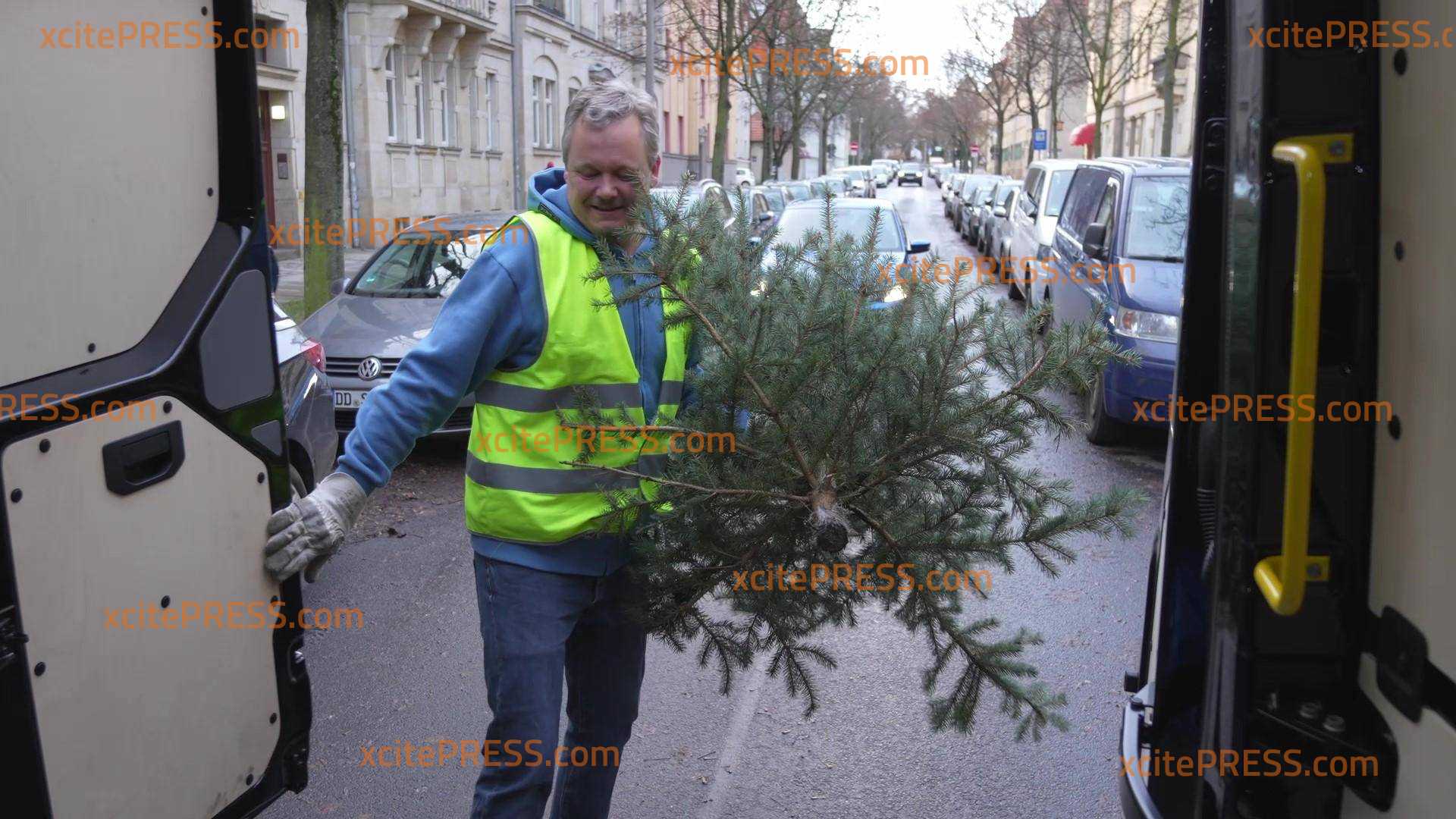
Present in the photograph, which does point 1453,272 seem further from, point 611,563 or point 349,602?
point 349,602

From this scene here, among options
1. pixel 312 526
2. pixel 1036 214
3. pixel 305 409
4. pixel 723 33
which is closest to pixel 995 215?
pixel 1036 214

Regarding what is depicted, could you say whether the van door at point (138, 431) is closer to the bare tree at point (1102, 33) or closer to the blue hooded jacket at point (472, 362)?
the blue hooded jacket at point (472, 362)

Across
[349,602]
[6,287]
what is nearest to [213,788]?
[6,287]

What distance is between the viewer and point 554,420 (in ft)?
8.63

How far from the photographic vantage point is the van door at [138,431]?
185 centimetres

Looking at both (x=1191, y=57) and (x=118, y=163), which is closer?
(x=118, y=163)

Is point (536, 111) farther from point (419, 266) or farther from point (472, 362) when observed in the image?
point (472, 362)

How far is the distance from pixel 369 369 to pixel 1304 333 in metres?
7.27

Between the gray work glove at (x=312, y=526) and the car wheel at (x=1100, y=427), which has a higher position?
the gray work glove at (x=312, y=526)

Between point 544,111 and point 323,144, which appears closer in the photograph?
point 323,144

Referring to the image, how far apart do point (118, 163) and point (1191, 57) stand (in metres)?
41.7

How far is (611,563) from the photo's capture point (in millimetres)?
2760

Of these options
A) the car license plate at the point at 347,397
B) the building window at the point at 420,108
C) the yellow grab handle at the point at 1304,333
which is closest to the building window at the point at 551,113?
the building window at the point at 420,108

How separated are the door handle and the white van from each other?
1195 cm
